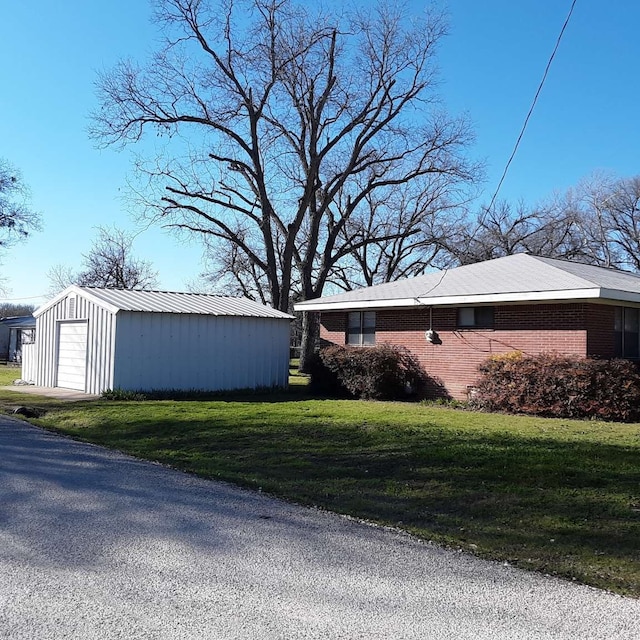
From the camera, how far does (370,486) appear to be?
7672 mm

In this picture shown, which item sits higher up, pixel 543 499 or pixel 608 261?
pixel 608 261

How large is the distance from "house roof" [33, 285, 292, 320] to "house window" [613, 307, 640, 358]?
9697mm

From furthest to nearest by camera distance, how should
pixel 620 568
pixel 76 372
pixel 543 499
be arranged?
pixel 76 372 < pixel 543 499 < pixel 620 568

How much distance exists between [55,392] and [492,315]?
12.2 metres

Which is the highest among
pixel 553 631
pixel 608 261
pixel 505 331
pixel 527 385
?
pixel 608 261

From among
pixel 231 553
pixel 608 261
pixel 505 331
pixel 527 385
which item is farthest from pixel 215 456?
pixel 608 261

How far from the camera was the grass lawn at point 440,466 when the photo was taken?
18.7 ft

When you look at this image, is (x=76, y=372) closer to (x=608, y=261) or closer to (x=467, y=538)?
(x=467, y=538)

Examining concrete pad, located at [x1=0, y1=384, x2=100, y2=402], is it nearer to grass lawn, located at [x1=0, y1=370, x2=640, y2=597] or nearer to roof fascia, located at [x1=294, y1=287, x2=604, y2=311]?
grass lawn, located at [x1=0, y1=370, x2=640, y2=597]

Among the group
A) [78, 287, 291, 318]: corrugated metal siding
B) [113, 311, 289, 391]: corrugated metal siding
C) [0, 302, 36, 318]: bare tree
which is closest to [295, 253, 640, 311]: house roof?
[113, 311, 289, 391]: corrugated metal siding

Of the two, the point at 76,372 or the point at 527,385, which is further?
the point at 76,372

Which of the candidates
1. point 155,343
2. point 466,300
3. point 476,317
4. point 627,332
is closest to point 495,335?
point 476,317

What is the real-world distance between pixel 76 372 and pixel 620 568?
1716 cm

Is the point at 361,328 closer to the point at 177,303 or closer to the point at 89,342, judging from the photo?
the point at 177,303
